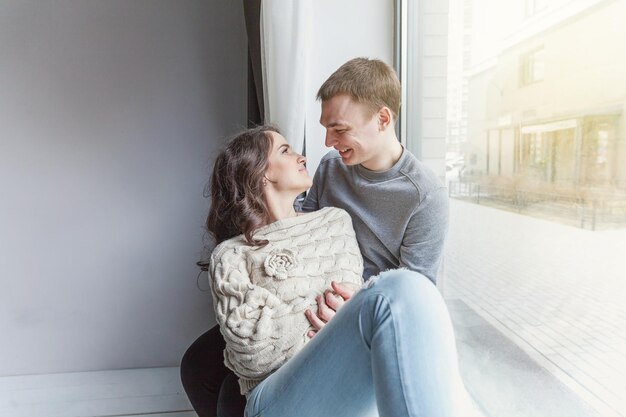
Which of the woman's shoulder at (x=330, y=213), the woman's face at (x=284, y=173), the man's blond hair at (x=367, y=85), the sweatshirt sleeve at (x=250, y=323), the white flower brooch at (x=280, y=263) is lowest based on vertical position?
the sweatshirt sleeve at (x=250, y=323)

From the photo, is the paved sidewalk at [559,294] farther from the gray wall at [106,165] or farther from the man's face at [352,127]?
the gray wall at [106,165]

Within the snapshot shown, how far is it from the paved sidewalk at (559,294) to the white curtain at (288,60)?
23.4 inches

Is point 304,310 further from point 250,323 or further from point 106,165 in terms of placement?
point 106,165

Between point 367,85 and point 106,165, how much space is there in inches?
66.0

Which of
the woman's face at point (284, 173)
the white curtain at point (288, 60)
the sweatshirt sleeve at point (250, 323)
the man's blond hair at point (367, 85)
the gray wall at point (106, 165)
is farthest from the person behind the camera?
the gray wall at point (106, 165)

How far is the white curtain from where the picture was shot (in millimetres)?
1417

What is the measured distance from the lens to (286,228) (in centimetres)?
125

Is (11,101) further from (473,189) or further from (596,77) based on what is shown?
(596,77)

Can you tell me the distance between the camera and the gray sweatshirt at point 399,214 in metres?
1.19

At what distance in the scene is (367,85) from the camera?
1.18 metres

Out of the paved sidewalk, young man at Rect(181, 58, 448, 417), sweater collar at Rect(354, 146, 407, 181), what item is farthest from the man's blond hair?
the paved sidewalk

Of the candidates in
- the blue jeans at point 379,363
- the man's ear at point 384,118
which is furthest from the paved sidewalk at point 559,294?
the man's ear at point 384,118

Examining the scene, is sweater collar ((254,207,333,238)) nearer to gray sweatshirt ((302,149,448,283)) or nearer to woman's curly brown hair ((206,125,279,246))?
woman's curly brown hair ((206,125,279,246))


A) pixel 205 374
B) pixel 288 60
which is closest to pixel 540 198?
pixel 288 60
